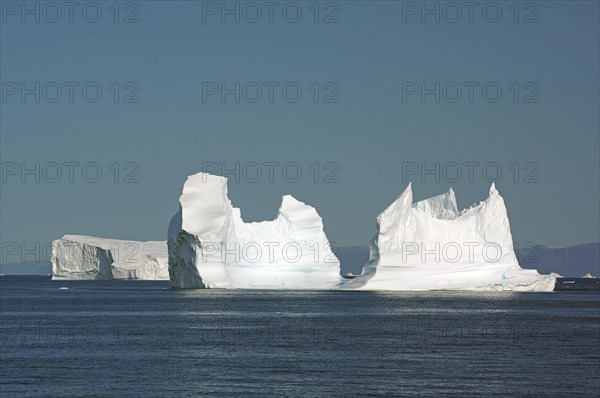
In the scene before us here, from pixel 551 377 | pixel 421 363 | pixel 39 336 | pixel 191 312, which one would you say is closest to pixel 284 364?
pixel 421 363

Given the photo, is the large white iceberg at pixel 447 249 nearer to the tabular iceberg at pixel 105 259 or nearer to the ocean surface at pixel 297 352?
the ocean surface at pixel 297 352

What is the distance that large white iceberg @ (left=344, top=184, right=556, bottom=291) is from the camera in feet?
237

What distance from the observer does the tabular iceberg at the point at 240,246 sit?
243 ft

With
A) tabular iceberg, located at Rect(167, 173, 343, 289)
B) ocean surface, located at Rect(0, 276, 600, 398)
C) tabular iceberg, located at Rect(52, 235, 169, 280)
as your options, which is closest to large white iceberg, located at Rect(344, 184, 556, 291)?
tabular iceberg, located at Rect(167, 173, 343, 289)

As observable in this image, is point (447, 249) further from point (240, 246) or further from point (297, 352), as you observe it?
point (297, 352)

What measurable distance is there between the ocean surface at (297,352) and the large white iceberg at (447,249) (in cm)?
1052

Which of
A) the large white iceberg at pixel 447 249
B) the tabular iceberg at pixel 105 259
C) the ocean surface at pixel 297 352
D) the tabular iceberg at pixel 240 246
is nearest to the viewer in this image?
the ocean surface at pixel 297 352

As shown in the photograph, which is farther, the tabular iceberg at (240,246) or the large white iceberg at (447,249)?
the tabular iceberg at (240,246)

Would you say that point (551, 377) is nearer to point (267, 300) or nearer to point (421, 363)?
point (421, 363)

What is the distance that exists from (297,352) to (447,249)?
39.0m

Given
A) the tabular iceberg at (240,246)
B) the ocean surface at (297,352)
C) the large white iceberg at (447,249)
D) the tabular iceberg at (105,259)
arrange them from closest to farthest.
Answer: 1. the ocean surface at (297,352)
2. the large white iceberg at (447,249)
3. the tabular iceberg at (240,246)
4. the tabular iceberg at (105,259)

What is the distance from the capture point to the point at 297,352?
35.7 meters

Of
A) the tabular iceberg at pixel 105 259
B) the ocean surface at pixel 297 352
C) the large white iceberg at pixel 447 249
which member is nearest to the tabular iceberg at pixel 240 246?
the large white iceberg at pixel 447 249

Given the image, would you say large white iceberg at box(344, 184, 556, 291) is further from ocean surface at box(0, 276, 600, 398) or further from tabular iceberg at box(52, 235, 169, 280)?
tabular iceberg at box(52, 235, 169, 280)
